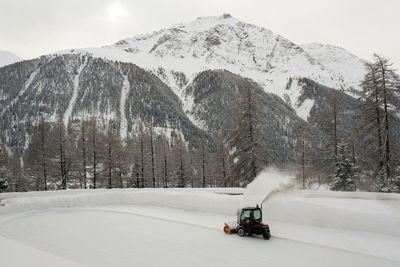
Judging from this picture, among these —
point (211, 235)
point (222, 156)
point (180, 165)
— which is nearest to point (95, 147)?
point (180, 165)

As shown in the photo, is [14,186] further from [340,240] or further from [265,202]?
[340,240]

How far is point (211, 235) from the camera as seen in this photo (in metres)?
11.6

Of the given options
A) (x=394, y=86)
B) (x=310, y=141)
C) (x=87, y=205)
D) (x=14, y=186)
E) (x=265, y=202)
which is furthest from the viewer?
(x=14, y=186)

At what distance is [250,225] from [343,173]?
55.0 ft

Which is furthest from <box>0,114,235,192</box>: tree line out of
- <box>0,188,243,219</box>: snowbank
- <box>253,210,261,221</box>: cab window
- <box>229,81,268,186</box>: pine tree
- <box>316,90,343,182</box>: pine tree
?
<box>253,210,261,221</box>: cab window

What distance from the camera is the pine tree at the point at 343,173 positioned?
78.1 feet

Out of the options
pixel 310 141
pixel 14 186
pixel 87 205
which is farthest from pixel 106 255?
pixel 14 186

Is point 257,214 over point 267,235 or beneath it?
over

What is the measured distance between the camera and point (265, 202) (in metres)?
13.7

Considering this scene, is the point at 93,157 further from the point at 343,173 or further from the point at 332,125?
the point at 343,173

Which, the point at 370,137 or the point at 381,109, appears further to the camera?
the point at 370,137

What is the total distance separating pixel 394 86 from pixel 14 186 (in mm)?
64186

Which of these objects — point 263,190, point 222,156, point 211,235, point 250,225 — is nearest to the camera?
point 250,225

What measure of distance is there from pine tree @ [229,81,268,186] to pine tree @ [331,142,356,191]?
632 cm
